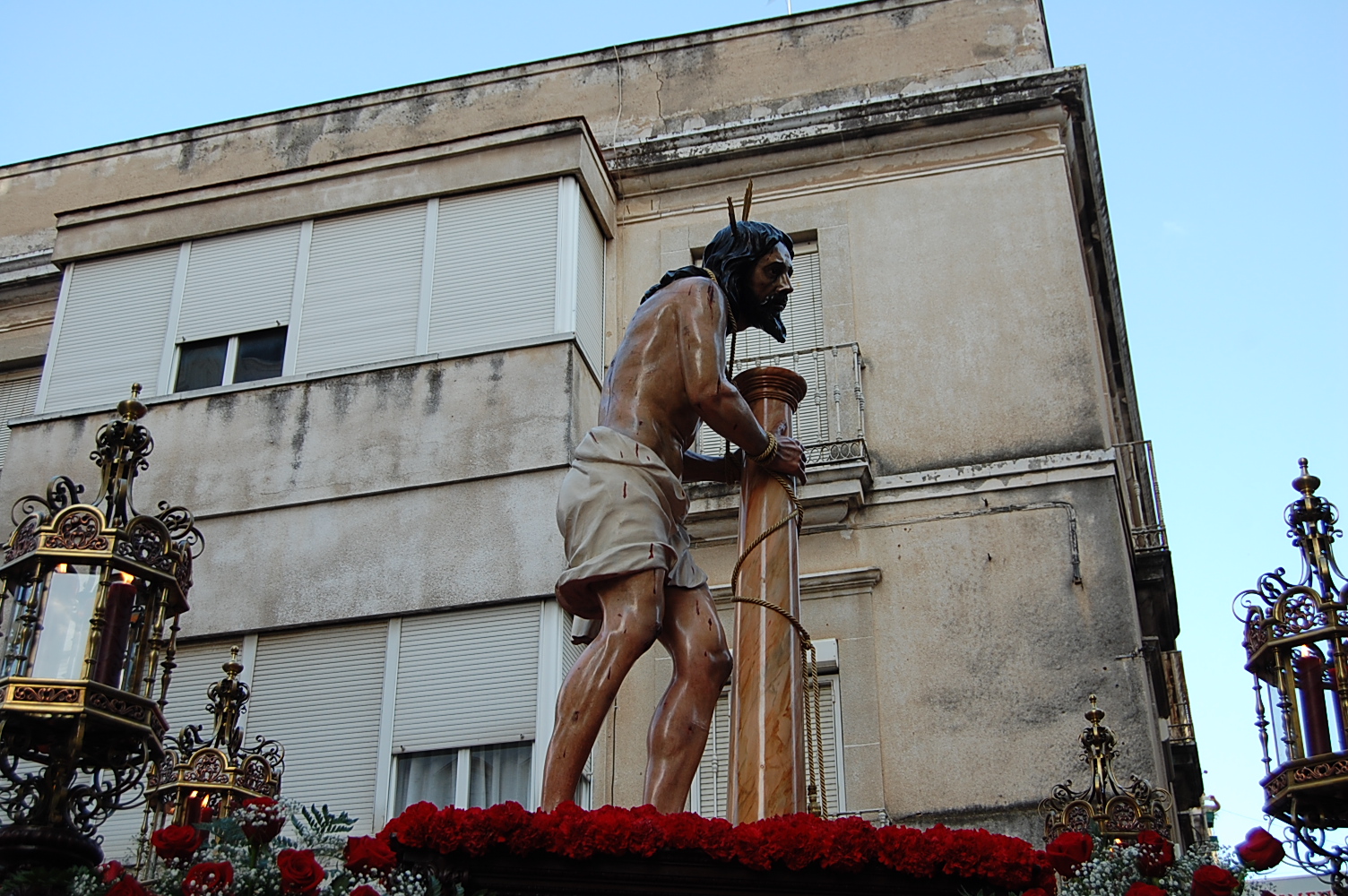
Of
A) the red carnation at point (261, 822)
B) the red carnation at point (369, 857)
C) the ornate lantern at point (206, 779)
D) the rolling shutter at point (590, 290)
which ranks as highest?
the rolling shutter at point (590, 290)

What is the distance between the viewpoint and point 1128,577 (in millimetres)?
12938

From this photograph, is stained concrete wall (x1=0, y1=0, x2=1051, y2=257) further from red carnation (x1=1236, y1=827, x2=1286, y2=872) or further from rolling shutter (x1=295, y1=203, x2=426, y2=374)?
red carnation (x1=1236, y1=827, x2=1286, y2=872)

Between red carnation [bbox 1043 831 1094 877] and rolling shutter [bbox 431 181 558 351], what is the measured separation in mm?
9674

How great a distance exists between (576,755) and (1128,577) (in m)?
8.34

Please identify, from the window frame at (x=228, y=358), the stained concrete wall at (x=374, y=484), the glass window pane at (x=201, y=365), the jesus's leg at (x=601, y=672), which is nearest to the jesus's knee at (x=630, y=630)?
the jesus's leg at (x=601, y=672)

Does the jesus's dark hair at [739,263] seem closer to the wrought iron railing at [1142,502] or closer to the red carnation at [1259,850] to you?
the red carnation at [1259,850]

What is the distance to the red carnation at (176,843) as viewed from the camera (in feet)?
15.6

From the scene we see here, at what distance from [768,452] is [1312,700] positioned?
12.7ft

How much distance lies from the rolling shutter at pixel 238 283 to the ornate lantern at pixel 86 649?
21.6 ft

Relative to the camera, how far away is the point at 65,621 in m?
7.89

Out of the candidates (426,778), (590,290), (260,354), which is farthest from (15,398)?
(426,778)

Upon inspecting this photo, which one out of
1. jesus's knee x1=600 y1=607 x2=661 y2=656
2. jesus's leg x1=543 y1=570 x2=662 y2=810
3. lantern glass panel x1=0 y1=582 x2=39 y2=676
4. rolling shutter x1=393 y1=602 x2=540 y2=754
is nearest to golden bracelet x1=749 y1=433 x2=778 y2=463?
jesus's leg x1=543 y1=570 x2=662 y2=810

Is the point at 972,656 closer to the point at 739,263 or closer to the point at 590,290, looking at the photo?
the point at 590,290

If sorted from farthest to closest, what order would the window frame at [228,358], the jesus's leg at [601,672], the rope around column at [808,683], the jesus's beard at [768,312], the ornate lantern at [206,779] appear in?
1. the window frame at [228,358]
2. the ornate lantern at [206,779]
3. the jesus's beard at [768,312]
4. the rope around column at [808,683]
5. the jesus's leg at [601,672]
